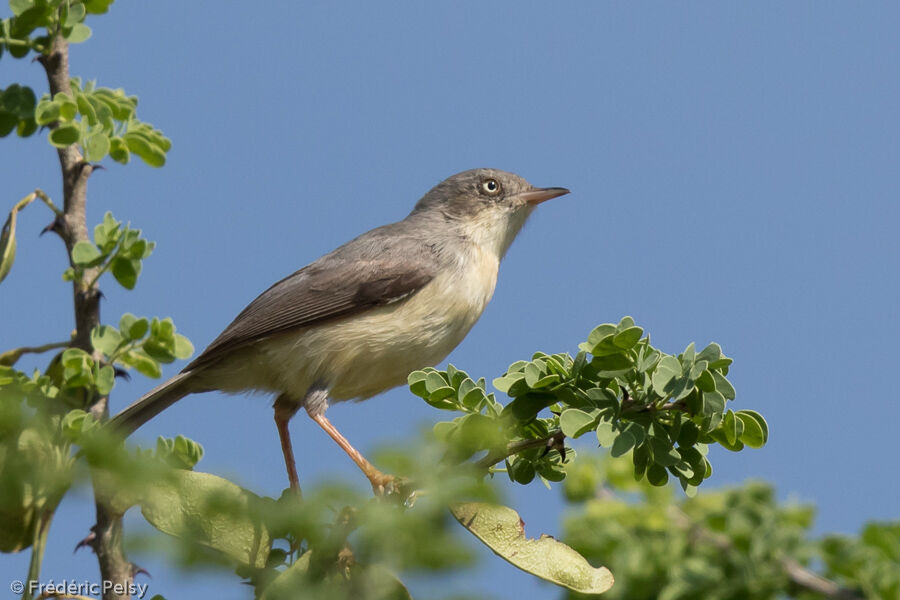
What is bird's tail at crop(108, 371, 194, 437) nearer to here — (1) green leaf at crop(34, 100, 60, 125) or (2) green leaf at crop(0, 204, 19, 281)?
(2) green leaf at crop(0, 204, 19, 281)

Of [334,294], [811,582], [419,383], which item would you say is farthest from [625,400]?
[334,294]

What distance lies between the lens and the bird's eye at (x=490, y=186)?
271 inches

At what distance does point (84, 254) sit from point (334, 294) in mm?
2733

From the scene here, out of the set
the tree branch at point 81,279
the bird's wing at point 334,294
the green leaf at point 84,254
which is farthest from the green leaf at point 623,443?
the bird's wing at point 334,294

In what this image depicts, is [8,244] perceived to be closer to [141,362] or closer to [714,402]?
[141,362]

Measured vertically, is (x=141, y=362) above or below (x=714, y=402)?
below

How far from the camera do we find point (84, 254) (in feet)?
9.95

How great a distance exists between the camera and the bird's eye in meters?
6.88

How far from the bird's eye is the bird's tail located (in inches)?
104

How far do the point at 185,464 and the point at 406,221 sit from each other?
3.75 meters

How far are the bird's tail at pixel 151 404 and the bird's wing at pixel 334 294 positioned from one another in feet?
0.57

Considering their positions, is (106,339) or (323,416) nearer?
(106,339)

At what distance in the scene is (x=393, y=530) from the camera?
50.1 inches

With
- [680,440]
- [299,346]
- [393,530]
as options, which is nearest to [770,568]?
[680,440]
